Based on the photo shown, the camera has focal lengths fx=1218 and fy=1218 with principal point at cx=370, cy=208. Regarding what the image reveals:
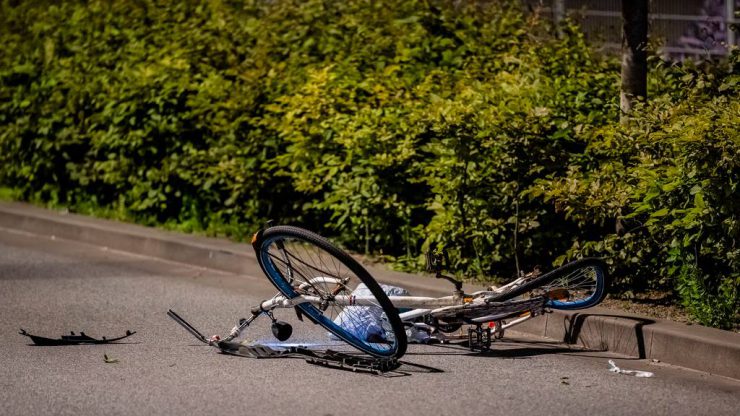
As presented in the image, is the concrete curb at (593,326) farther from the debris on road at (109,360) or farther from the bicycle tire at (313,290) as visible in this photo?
the debris on road at (109,360)

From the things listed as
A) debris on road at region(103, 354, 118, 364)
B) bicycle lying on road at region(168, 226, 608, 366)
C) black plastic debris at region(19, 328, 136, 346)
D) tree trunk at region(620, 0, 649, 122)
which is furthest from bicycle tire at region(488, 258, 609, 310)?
black plastic debris at region(19, 328, 136, 346)

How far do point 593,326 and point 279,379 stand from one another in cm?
189

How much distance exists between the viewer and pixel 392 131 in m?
8.83

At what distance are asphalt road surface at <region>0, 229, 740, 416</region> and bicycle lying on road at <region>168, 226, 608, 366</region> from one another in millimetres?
164

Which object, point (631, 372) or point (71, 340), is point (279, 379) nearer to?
point (71, 340)

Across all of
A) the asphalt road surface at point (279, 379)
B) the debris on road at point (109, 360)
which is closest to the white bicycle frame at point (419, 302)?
the asphalt road surface at point (279, 379)

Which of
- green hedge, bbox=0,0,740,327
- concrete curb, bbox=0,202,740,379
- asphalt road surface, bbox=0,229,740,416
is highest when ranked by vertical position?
green hedge, bbox=0,0,740,327

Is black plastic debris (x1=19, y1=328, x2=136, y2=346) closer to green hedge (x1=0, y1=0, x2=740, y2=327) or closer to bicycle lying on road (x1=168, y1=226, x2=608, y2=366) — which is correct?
bicycle lying on road (x1=168, y1=226, x2=608, y2=366)

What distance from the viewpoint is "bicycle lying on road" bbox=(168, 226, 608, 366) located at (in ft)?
21.2

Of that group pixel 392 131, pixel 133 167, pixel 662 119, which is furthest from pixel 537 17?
pixel 133 167

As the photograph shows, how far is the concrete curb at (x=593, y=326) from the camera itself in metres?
6.25

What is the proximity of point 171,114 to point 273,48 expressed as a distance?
1.09m

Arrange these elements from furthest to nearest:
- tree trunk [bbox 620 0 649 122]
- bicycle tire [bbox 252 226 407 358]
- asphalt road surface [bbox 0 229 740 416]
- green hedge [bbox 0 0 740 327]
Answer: tree trunk [bbox 620 0 649 122], green hedge [bbox 0 0 740 327], bicycle tire [bbox 252 226 407 358], asphalt road surface [bbox 0 229 740 416]

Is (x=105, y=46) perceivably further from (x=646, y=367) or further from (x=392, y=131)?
(x=646, y=367)
